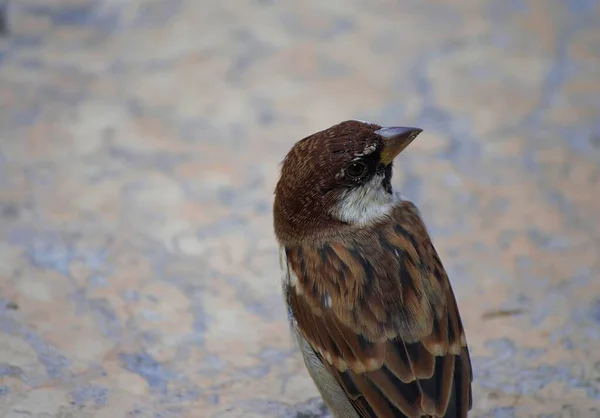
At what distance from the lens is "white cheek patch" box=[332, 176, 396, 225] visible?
4316mm

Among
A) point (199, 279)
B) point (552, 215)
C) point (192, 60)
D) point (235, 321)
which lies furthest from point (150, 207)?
point (552, 215)

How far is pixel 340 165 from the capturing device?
4203 millimetres

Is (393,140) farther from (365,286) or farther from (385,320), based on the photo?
(385,320)

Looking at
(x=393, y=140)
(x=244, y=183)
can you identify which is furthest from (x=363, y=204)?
(x=244, y=183)

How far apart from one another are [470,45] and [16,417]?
12.3 feet

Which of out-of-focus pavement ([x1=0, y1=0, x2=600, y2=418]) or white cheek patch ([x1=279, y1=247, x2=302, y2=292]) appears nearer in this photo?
white cheek patch ([x1=279, y1=247, x2=302, y2=292])

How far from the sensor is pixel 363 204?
4355 millimetres

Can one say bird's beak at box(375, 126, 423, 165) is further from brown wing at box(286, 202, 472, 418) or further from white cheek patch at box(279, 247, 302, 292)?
white cheek patch at box(279, 247, 302, 292)

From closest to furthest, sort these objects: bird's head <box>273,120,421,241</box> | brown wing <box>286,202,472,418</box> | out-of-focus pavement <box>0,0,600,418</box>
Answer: brown wing <box>286,202,472,418</box> → bird's head <box>273,120,421,241</box> → out-of-focus pavement <box>0,0,600,418</box>

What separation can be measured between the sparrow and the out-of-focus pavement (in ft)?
1.64

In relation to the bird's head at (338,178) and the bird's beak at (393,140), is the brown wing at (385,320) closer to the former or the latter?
the bird's head at (338,178)

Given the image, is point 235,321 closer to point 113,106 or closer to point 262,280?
point 262,280

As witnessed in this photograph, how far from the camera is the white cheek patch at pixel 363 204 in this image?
4.32 metres

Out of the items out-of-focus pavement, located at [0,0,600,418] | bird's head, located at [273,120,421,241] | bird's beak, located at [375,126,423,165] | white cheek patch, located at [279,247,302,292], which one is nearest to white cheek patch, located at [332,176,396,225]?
bird's head, located at [273,120,421,241]
